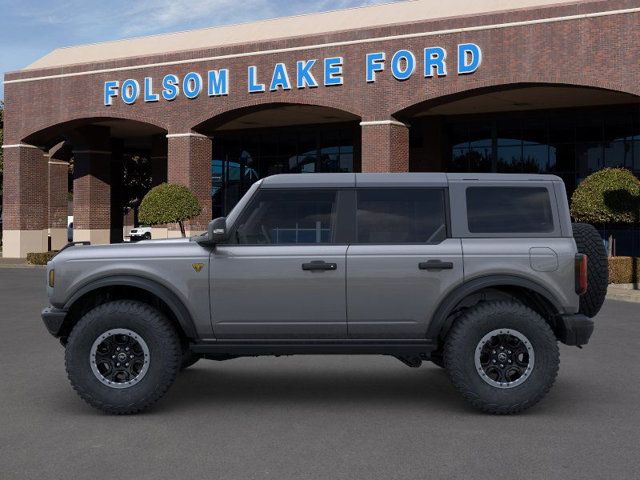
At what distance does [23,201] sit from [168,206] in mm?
10962

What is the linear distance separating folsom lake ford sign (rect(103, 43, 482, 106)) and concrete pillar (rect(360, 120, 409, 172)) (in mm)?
1743

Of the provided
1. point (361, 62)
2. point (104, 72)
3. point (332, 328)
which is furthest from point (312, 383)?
point (104, 72)

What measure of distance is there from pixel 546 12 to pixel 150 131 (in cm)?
2441

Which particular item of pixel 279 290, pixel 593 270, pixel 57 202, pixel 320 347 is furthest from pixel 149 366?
pixel 57 202

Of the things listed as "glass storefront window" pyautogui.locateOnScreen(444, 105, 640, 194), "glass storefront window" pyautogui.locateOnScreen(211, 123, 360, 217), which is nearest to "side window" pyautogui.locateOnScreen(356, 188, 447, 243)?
"glass storefront window" pyautogui.locateOnScreen(444, 105, 640, 194)

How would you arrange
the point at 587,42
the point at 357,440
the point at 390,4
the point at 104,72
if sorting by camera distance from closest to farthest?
the point at 357,440 < the point at 587,42 < the point at 390,4 < the point at 104,72

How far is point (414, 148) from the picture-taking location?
123 feet

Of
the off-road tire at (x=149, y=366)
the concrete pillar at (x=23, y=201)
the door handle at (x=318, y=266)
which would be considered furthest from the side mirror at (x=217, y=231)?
the concrete pillar at (x=23, y=201)

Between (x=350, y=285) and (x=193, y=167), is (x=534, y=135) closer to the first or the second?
(x=193, y=167)

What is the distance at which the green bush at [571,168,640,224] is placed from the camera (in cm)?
2312

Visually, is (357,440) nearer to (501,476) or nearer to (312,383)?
(501,476)

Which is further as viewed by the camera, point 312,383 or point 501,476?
point 312,383

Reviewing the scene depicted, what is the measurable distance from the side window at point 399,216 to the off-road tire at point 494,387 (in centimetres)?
88

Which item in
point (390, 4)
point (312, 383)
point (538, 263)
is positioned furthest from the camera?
point (390, 4)
